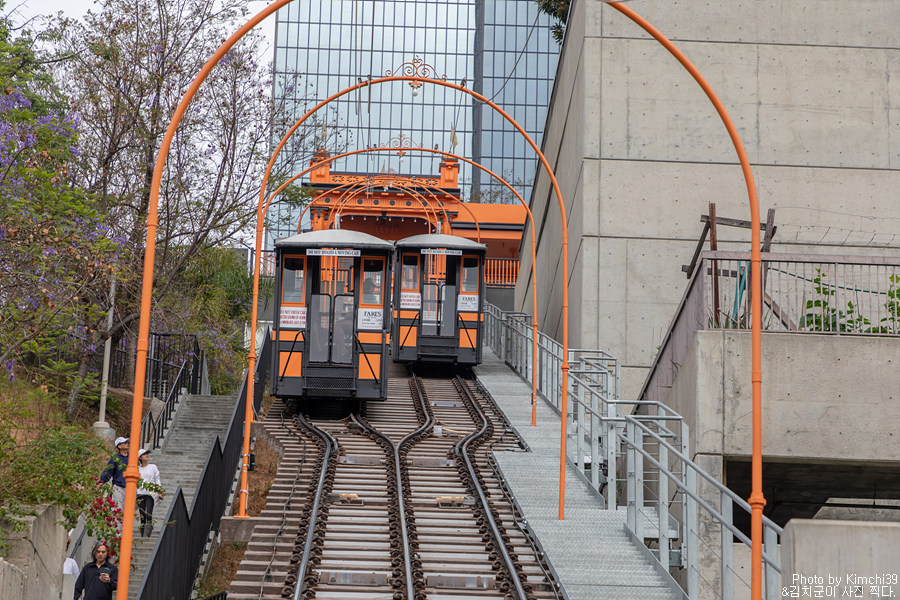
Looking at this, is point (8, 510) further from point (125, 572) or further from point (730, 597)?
point (730, 597)

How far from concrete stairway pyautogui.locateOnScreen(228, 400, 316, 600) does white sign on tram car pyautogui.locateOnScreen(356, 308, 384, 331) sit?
2.82m

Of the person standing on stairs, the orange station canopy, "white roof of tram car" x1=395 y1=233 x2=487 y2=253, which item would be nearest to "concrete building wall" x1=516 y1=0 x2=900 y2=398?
"white roof of tram car" x1=395 y1=233 x2=487 y2=253

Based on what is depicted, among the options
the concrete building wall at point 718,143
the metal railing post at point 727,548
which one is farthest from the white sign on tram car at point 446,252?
the metal railing post at point 727,548

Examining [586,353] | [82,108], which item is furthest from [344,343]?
[82,108]

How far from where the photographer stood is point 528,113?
285 feet

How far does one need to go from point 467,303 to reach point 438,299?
2.22 feet

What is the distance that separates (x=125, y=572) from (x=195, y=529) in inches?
166

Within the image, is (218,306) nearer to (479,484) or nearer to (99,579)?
(479,484)

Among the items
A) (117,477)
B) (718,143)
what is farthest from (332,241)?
(718,143)

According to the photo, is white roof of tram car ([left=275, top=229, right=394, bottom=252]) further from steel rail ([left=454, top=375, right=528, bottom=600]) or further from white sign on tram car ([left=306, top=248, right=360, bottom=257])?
steel rail ([left=454, top=375, right=528, bottom=600])

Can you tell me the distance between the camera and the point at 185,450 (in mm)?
19359

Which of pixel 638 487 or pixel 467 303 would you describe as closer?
pixel 638 487

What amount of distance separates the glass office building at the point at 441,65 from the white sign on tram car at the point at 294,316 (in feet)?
215

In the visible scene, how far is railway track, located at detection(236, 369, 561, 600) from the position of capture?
35.3ft
